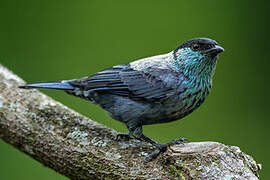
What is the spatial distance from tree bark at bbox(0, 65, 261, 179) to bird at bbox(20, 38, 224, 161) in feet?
0.83

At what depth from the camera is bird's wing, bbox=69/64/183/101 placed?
4400 millimetres

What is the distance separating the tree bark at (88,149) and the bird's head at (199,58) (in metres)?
1.03

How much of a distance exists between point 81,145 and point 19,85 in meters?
1.53

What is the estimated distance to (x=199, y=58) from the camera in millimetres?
4508

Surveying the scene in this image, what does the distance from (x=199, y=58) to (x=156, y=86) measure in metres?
0.61

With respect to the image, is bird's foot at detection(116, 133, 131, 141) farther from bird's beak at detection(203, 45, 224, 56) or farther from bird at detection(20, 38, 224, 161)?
bird's beak at detection(203, 45, 224, 56)

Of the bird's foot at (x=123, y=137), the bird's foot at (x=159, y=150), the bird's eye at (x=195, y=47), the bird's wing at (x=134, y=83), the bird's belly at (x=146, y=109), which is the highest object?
the bird's eye at (x=195, y=47)

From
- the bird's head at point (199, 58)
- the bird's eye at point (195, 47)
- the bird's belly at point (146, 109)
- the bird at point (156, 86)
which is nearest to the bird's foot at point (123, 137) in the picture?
the bird at point (156, 86)

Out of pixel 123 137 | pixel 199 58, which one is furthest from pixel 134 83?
pixel 199 58

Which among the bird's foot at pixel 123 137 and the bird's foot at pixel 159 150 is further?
the bird's foot at pixel 123 137

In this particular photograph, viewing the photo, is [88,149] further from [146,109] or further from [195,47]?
[195,47]

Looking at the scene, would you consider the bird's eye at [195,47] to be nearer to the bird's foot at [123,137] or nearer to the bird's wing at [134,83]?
the bird's wing at [134,83]

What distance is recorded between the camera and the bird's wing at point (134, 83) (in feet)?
14.4

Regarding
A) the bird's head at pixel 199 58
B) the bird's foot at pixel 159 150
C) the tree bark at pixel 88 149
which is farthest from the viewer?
the bird's head at pixel 199 58
